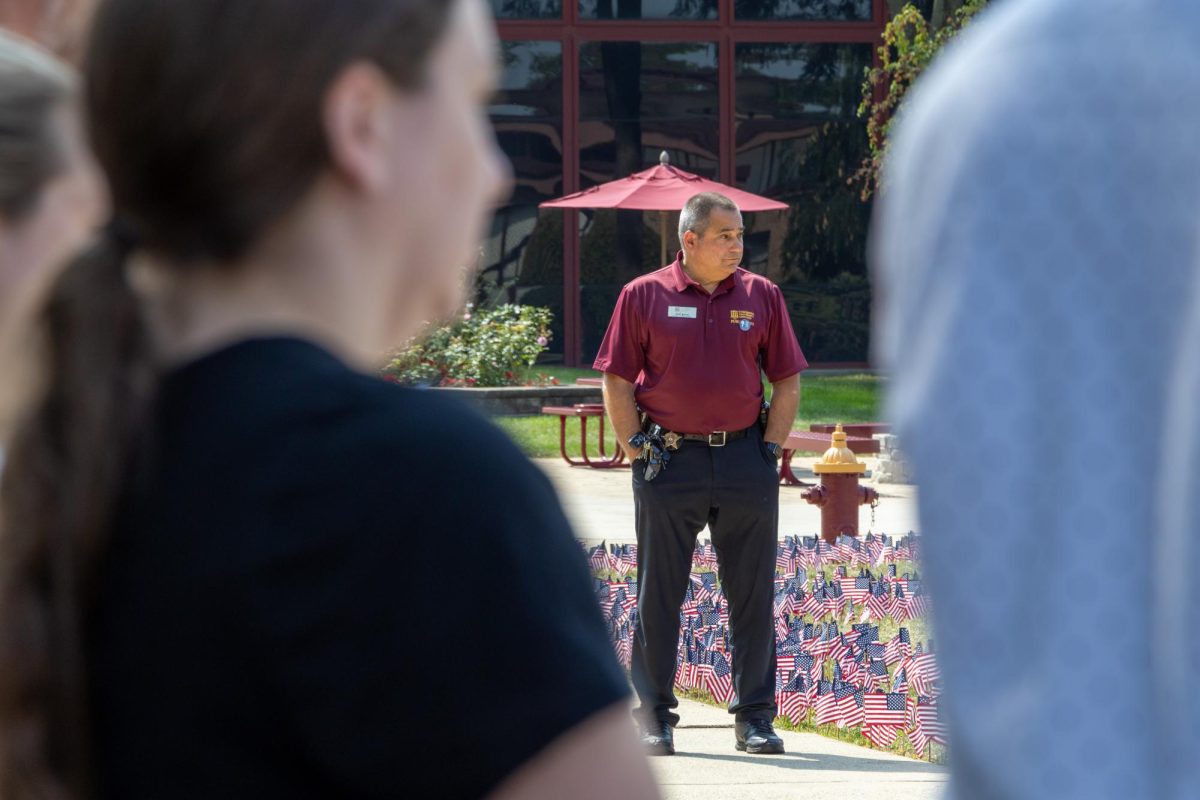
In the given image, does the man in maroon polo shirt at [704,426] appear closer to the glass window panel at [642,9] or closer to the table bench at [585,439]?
the table bench at [585,439]

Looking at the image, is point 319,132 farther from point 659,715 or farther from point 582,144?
point 582,144

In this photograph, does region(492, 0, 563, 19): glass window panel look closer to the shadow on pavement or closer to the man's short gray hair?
the man's short gray hair

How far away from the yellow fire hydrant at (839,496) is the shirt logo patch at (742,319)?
3.48m

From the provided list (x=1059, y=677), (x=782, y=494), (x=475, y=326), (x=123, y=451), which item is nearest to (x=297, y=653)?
(x=123, y=451)

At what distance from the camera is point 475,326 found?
2134cm

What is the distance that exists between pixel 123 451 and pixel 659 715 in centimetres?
618

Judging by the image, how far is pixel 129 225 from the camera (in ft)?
4.13

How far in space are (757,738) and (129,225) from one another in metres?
6.15

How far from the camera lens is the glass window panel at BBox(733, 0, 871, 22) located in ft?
96.6

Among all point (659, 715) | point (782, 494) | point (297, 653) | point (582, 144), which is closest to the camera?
point (297, 653)

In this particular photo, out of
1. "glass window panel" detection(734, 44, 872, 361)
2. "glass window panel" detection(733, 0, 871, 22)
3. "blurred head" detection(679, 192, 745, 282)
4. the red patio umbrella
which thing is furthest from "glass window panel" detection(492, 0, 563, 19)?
"blurred head" detection(679, 192, 745, 282)

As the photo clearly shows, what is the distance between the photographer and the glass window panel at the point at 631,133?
29.2 metres

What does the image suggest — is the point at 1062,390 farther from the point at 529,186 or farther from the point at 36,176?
the point at 529,186

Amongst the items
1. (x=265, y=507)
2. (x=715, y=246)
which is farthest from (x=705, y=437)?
(x=265, y=507)
